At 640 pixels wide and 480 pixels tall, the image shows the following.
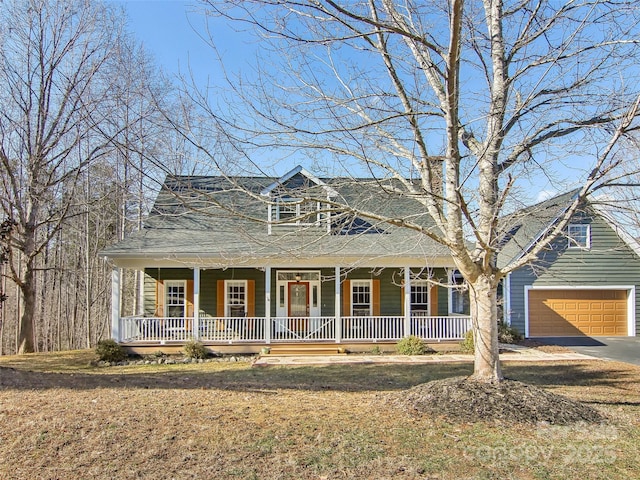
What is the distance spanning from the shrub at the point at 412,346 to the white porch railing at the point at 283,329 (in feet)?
1.99

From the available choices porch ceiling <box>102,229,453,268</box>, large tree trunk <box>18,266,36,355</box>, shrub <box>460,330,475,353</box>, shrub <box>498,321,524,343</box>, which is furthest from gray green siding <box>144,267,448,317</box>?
large tree trunk <box>18,266,36,355</box>

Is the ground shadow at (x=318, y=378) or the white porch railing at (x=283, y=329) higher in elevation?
the white porch railing at (x=283, y=329)

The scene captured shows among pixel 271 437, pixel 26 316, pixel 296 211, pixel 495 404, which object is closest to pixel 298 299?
pixel 26 316

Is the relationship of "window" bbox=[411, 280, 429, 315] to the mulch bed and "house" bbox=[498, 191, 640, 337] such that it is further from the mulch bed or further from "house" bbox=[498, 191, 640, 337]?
the mulch bed

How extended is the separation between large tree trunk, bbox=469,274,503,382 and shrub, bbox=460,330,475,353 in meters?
7.73

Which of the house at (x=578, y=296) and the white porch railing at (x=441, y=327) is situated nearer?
the white porch railing at (x=441, y=327)

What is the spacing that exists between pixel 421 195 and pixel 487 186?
5.12 feet

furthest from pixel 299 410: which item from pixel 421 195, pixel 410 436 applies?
pixel 421 195

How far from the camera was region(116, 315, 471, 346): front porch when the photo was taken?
1455cm

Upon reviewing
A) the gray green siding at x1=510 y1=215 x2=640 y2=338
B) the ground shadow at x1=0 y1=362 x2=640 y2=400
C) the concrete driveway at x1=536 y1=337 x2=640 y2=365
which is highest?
the gray green siding at x1=510 y1=215 x2=640 y2=338

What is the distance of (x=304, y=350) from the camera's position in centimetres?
1436

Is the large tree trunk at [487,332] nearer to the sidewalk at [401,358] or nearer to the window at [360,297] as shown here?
the sidewalk at [401,358]

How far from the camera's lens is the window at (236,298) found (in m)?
16.4

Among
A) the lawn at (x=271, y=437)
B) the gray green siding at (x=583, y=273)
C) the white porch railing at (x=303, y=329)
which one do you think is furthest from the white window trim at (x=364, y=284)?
the lawn at (x=271, y=437)
